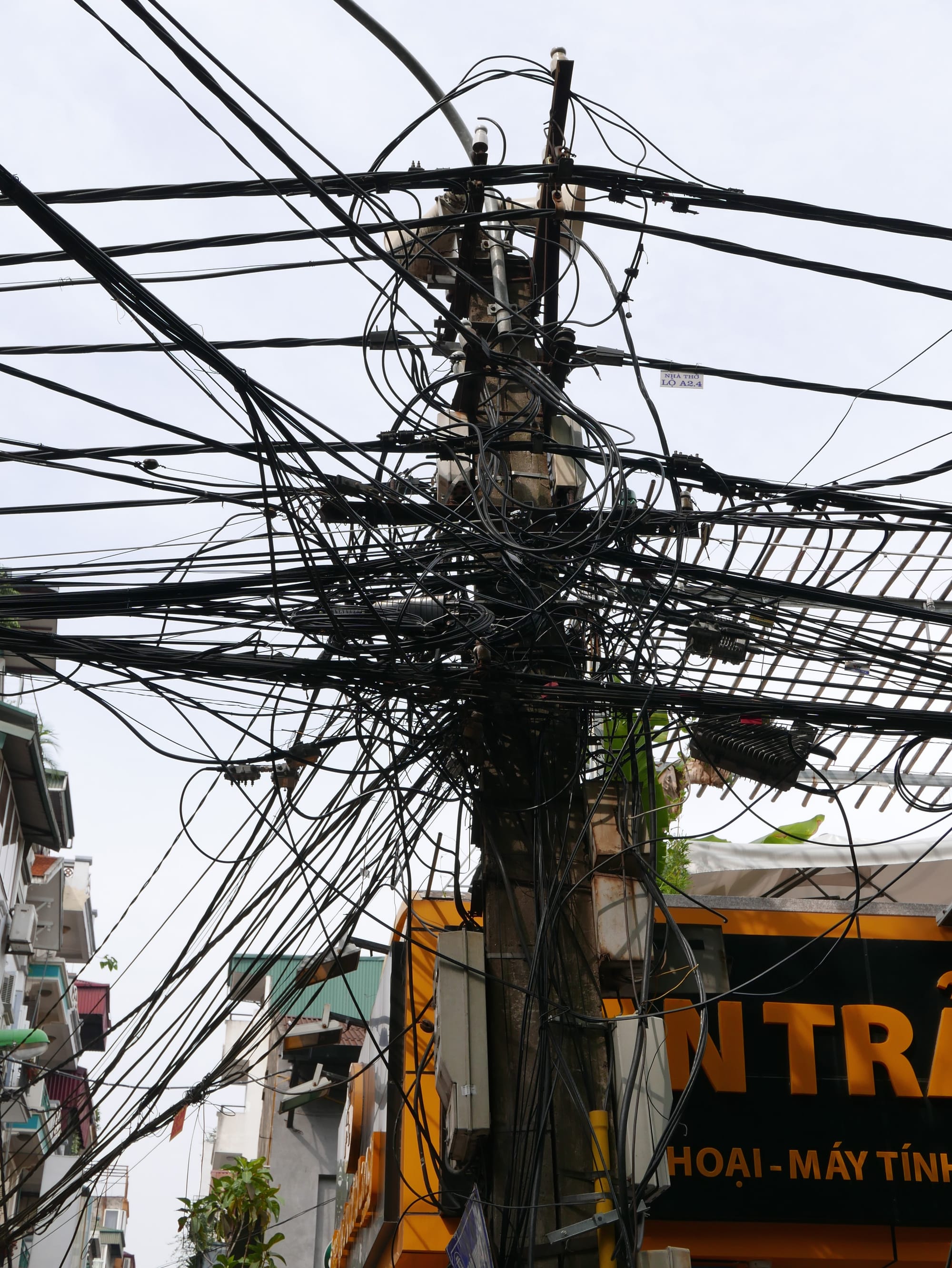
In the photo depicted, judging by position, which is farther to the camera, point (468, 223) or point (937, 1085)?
point (937, 1085)

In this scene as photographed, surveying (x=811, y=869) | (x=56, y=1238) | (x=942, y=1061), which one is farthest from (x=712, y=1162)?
(x=56, y=1238)

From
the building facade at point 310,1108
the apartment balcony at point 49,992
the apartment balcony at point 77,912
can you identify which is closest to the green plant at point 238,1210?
the building facade at point 310,1108

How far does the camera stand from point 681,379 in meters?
5.30

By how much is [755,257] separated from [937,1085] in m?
5.15

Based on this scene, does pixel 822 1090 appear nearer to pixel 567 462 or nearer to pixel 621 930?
pixel 621 930

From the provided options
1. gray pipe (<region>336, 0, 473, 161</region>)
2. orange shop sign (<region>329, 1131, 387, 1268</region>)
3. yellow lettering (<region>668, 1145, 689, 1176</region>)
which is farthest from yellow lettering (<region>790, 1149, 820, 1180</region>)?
gray pipe (<region>336, 0, 473, 161</region>)

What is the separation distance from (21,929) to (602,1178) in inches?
950

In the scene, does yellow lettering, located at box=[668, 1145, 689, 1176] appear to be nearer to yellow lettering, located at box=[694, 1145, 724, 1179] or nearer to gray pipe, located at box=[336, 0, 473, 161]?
yellow lettering, located at box=[694, 1145, 724, 1179]

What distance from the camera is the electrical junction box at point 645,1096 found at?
13.0 feet

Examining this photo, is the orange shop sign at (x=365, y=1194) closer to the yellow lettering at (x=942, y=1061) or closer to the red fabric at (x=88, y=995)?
the yellow lettering at (x=942, y=1061)

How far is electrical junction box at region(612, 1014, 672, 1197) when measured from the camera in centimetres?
397

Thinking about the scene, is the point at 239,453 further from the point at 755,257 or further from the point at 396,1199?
the point at 396,1199

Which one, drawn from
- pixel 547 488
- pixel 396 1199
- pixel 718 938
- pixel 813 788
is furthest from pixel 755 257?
pixel 396 1199

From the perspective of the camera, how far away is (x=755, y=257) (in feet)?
15.9
